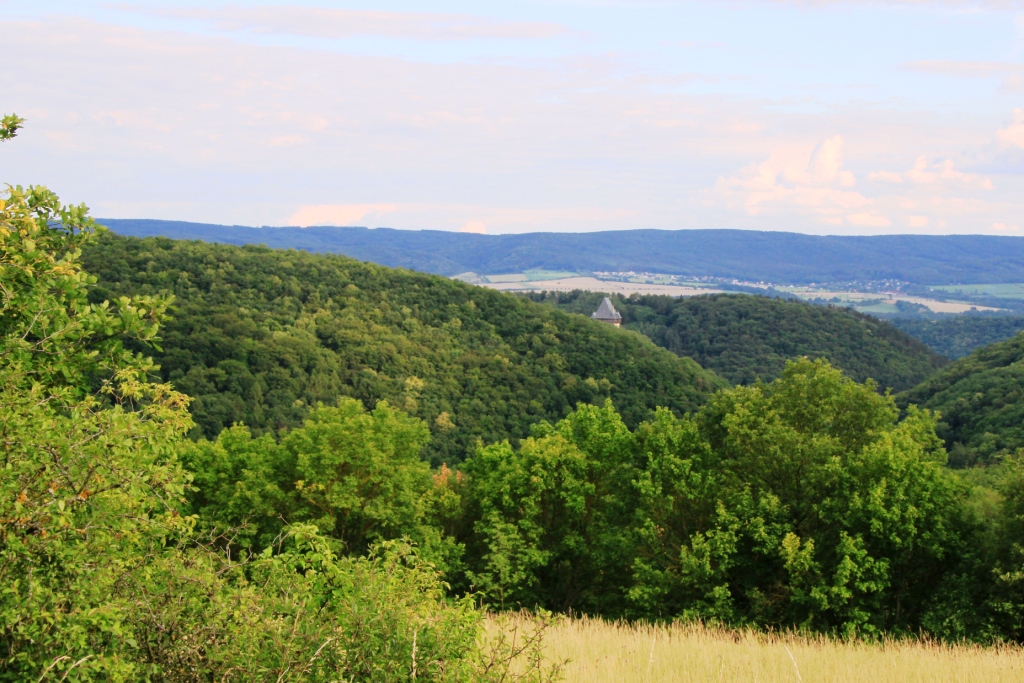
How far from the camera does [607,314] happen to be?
15275 centimetres

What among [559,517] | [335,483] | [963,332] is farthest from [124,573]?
[963,332]

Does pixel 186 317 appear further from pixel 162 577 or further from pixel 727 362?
pixel 727 362

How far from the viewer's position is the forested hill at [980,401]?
150 feet

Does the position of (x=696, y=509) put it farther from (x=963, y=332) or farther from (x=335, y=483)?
(x=963, y=332)

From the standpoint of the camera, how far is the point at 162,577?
23.0ft

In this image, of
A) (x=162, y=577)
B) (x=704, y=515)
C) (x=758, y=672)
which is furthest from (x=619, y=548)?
(x=162, y=577)

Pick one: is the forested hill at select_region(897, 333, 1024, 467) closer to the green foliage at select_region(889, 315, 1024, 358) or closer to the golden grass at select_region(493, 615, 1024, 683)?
the golden grass at select_region(493, 615, 1024, 683)

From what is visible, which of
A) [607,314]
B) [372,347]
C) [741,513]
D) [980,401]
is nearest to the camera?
[741,513]

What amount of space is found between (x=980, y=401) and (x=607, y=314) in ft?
319

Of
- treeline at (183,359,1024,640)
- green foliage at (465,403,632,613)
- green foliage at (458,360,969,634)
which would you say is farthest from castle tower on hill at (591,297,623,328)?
green foliage at (458,360,969,634)

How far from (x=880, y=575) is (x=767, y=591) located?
110 inches

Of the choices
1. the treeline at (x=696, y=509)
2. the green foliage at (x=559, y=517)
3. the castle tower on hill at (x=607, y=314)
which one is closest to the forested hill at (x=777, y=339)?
the castle tower on hill at (x=607, y=314)

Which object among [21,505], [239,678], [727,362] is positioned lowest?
[727,362]

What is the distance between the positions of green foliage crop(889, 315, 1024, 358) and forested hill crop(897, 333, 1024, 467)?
4076 inches
